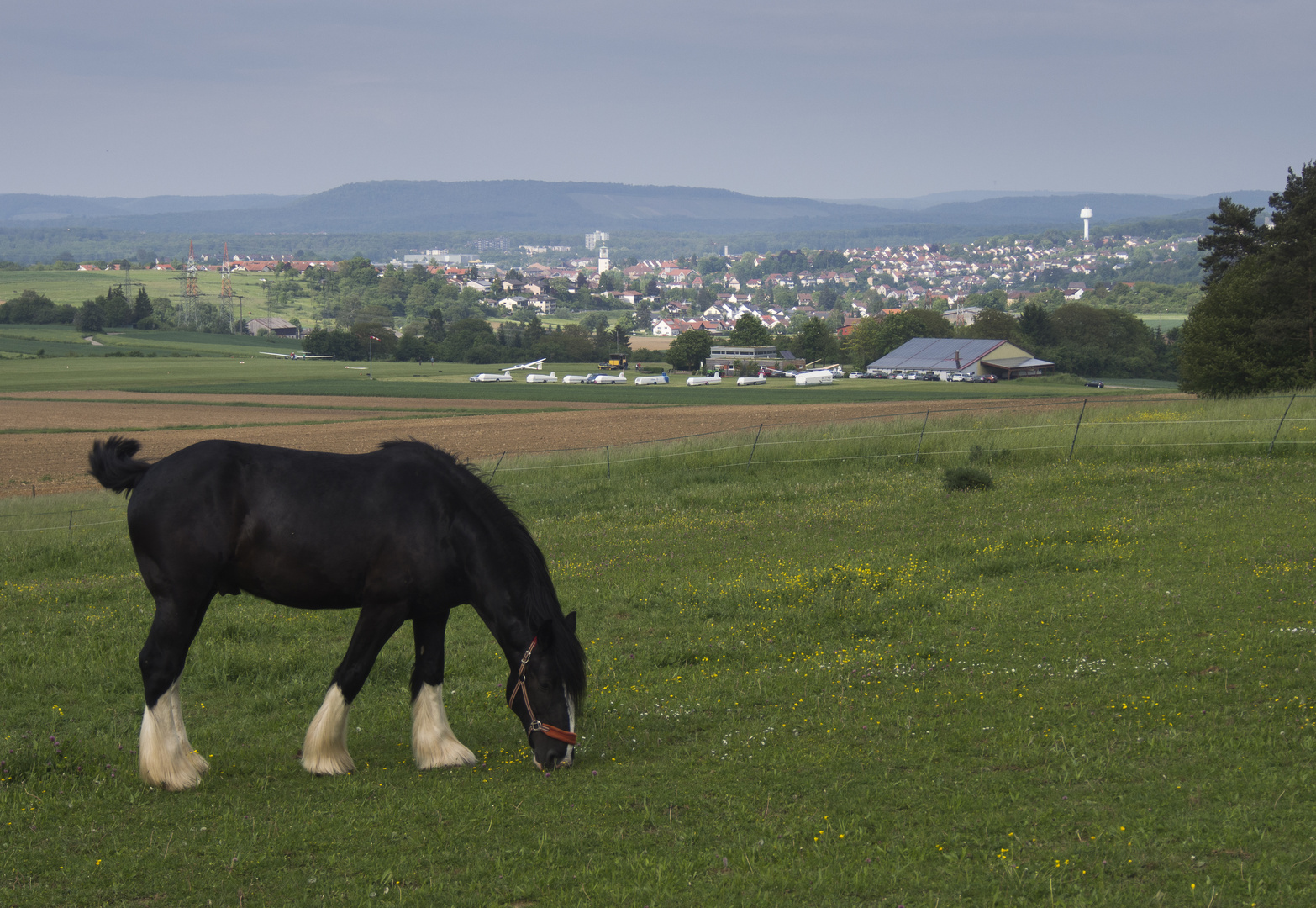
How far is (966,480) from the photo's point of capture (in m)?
20.6

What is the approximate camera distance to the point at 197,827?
275 inches

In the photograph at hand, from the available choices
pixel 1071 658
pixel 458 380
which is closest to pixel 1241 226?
pixel 1071 658

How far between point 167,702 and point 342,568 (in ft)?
5.55

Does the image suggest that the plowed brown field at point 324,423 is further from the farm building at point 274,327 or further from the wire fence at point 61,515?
the farm building at point 274,327

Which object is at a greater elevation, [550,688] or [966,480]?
[550,688]

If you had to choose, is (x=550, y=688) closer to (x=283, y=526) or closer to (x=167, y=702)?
(x=283, y=526)

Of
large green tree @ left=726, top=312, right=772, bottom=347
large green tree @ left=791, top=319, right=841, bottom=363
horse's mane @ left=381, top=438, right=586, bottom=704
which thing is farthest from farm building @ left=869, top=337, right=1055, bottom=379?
horse's mane @ left=381, top=438, right=586, bottom=704

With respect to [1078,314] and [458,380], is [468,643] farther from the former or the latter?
[1078,314]

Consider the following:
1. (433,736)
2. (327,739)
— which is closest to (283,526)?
(327,739)

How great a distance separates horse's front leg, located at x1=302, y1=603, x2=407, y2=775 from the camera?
8.12m

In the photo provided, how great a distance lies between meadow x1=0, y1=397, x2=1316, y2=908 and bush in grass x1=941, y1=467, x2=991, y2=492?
2.45 m

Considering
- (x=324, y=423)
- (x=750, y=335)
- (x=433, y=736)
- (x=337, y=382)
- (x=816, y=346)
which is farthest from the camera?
(x=750, y=335)

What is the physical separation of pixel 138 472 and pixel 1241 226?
65.1 meters

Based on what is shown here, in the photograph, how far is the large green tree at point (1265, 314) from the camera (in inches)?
1880
